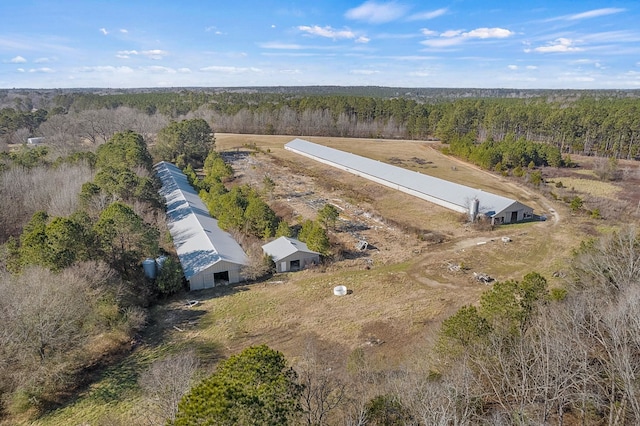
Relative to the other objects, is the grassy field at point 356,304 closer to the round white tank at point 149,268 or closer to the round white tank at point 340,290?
the round white tank at point 340,290

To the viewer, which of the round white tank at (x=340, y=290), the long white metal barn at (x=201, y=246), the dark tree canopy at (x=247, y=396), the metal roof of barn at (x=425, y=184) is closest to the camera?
the dark tree canopy at (x=247, y=396)

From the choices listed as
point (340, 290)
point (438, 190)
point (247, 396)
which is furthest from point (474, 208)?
point (247, 396)

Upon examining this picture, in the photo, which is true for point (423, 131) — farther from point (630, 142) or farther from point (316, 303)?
point (316, 303)

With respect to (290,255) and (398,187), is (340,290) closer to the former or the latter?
(290,255)

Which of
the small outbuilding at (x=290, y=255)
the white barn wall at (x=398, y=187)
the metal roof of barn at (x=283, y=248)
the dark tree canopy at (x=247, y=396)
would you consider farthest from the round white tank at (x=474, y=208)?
the dark tree canopy at (x=247, y=396)

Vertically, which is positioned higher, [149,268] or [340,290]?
[149,268]

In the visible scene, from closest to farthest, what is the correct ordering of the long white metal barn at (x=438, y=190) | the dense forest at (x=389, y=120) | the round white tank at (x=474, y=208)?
the round white tank at (x=474, y=208) < the long white metal barn at (x=438, y=190) < the dense forest at (x=389, y=120)
